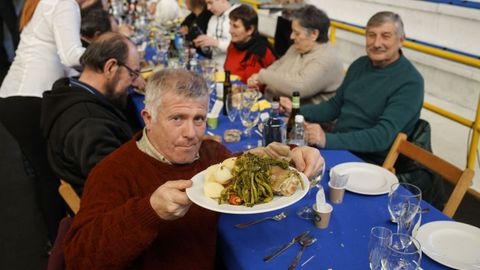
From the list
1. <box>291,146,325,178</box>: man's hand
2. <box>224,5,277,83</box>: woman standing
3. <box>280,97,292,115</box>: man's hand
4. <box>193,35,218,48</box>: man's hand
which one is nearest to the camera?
<box>291,146,325,178</box>: man's hand

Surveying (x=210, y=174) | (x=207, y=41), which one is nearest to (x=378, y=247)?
(x=210, y=174)

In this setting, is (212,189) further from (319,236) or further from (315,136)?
(315,136)

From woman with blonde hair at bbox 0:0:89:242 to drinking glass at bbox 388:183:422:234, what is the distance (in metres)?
2.06

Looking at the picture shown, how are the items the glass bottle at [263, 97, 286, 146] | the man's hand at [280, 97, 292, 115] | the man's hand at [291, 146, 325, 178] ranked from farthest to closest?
the man's hand at [280, 97, 292, 115] < the glass bottle at [263, 97, 286, 146] < the man's hand at [291, 146, 325, 178]

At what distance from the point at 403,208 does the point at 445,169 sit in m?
0.62

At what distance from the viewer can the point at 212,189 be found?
1.27 m

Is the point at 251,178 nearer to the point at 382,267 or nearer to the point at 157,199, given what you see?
the point at 157,199

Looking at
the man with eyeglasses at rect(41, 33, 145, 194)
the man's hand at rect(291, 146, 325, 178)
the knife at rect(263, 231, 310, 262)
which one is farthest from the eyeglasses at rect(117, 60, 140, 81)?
the knife at rect(263, 231, 310, 262)

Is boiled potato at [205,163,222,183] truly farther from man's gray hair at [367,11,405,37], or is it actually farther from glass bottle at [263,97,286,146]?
man's gray hair at [367,11,405,37]

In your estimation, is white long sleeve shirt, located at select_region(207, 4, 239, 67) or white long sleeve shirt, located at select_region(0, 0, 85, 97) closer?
white long sleeve shirt, located at select_region(0, 0, 85, 97)

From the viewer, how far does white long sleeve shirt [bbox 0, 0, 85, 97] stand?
2723 mm

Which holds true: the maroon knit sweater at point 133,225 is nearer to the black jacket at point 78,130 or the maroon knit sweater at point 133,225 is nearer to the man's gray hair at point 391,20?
the black jacket at point 78,130

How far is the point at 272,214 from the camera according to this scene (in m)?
1.56

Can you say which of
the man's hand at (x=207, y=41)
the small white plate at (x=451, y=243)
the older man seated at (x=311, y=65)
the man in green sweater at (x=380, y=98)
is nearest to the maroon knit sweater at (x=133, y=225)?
the small white plate at (x=451, y=243)
